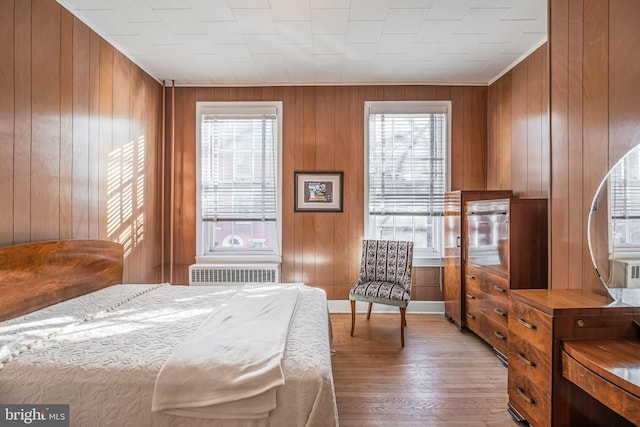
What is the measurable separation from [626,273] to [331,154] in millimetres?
3037

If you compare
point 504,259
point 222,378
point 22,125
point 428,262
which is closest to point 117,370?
point 222,378

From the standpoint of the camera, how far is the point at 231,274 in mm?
4105

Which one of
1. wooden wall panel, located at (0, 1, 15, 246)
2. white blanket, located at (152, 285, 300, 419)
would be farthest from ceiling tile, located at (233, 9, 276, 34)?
white blanket, located at (152, 285, 300, 419)

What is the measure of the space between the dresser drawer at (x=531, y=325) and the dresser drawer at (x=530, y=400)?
0.79ft

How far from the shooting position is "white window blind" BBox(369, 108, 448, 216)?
168 inches

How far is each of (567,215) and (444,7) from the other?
182cm

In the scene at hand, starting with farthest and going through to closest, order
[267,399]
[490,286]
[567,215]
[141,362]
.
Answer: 1. [490,286]
2. [567,215]
3. [141,362]
4. [267,399]

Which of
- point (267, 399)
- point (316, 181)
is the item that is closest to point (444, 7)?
point (316, 181)

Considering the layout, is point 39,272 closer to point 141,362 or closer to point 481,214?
point 141,362

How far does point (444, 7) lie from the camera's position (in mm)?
2711

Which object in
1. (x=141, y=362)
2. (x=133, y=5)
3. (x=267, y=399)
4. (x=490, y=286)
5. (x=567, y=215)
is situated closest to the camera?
(x=267, y=399)

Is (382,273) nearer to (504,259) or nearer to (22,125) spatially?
(504,259)

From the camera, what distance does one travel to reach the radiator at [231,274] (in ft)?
13.4

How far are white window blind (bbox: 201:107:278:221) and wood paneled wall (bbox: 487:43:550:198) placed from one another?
2637mm
